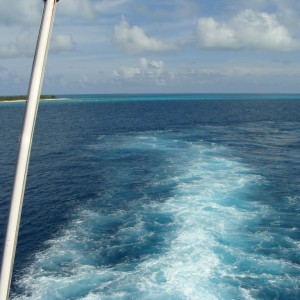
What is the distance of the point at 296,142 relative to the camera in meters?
106

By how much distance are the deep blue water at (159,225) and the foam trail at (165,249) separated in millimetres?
126

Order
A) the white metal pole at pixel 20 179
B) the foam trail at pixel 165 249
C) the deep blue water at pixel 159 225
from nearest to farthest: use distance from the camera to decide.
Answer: the white metal pole at pixel 20 179 < the foam trail at pixel 165 249 < the deep blue water at pixel 159 225

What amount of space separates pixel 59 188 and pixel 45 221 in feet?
48.4

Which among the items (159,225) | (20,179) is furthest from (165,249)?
(20,179)

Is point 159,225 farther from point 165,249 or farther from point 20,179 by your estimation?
point 20,179

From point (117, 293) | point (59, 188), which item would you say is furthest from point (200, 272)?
point (59, 188)

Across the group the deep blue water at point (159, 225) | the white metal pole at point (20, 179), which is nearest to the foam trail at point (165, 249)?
the deep blue water at point (159, 225)

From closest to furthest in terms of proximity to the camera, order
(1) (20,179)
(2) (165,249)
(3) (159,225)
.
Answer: (1) (20,179) < (2) (165,249) < (3) (159,225)

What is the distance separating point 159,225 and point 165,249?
20.6 feet

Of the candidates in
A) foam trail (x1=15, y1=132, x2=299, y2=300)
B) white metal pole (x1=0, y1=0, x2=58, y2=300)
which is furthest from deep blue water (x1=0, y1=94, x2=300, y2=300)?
white metal pole (x1=0, y1=0, x2=58, y2=300)

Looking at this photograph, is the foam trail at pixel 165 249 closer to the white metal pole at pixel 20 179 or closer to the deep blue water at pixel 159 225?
the deep blue water at pixel 159 225

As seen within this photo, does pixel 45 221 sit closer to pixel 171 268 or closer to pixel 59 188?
pixel 59 188

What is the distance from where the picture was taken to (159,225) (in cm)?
4659

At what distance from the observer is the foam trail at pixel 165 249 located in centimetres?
3331
